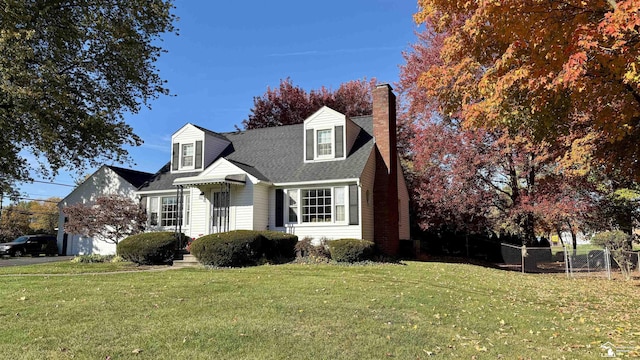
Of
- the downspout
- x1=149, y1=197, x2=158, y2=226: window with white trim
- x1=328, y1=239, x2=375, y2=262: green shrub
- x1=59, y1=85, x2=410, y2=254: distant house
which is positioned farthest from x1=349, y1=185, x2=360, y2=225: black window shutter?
x1=149, y1=197, x2=158, y2=226: window with white trim

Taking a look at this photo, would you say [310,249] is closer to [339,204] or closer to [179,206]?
[339,204]

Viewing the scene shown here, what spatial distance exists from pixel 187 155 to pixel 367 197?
31.0 feet

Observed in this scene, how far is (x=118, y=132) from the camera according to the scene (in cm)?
2269

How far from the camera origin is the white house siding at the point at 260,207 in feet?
57.6

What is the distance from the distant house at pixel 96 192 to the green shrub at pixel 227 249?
32.5 ft

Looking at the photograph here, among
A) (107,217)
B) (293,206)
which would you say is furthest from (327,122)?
(107,217)

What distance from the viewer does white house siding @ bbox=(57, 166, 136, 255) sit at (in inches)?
886

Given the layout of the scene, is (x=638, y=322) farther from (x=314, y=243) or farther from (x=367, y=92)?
(x=367, y=92)

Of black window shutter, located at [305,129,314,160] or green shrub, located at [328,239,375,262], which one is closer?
green shrub, located at [328,239,375,262]

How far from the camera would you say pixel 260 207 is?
1789 centimetres

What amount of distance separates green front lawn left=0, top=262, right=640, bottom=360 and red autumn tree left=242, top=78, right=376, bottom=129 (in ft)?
70.2

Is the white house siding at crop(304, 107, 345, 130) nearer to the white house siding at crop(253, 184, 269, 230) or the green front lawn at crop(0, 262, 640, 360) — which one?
the white house siding at crop(253, 184, 269, 230)

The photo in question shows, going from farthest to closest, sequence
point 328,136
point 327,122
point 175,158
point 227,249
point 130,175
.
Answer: point 130,175 → point 175,158 → point 328,136 → point 327,122 → point 227,249

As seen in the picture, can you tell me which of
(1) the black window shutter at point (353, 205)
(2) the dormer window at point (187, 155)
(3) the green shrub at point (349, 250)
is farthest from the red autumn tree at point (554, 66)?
(2) the dormer window at point (187, 155)
